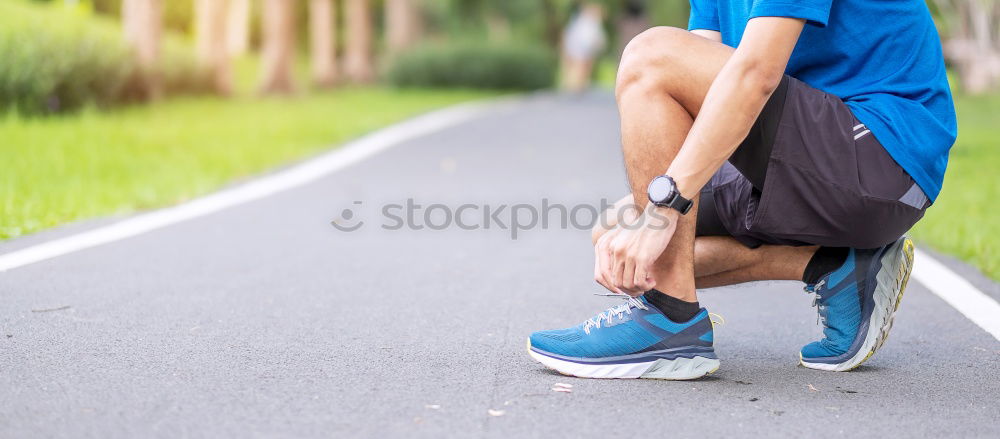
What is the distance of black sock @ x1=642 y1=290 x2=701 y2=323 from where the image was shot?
3.10m

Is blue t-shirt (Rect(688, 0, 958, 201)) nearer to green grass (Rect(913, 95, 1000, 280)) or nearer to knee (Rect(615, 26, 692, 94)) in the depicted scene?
knee (Rect(615, 26, 692, 94))

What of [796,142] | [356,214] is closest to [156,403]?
[796,142]

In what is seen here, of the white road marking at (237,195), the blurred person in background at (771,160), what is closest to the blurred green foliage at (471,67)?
the white road marking at (237,195)

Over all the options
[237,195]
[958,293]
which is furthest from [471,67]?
[958,293]

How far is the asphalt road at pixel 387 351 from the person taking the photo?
2.74m

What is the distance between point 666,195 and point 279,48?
17.4 meters

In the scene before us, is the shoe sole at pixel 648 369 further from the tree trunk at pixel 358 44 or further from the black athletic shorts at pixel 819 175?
the tree trunk at pixel 358 44

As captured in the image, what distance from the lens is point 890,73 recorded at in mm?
3100

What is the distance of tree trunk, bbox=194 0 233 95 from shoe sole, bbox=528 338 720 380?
55.1 ft

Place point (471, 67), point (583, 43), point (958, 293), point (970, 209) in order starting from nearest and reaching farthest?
1. point (958, 293)
2. point (970, 209)
3. point (471, 67)
4. point (583, 43)

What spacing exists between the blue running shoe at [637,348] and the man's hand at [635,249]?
0.24 m

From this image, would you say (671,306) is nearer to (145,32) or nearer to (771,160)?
(771,160)

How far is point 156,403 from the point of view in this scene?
2.81m

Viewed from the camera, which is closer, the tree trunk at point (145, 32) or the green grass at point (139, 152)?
the green grass at point (139, 152)
